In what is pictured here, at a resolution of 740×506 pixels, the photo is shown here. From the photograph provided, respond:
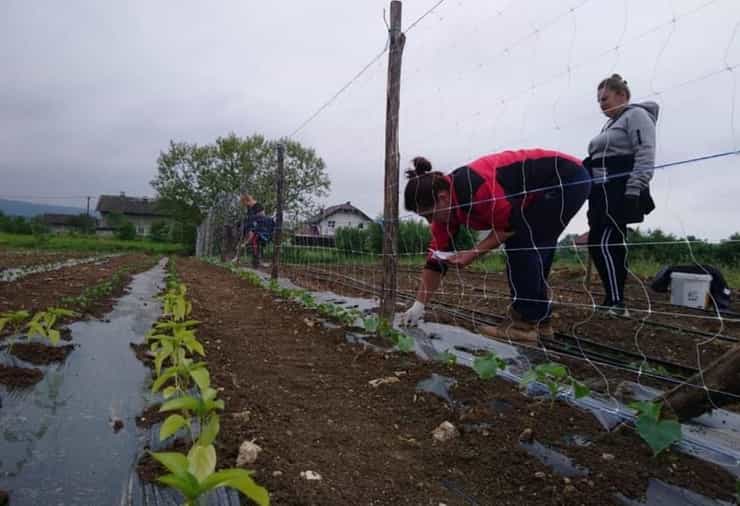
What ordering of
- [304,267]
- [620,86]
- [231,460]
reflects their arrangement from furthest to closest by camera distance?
1. [304,267]
2. [620,86]
3. [231,460]

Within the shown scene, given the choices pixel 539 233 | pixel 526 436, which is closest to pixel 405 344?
pixel 539 233

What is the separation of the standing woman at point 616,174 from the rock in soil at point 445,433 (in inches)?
61.4

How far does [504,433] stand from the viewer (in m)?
1.68

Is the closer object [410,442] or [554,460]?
[554,460]

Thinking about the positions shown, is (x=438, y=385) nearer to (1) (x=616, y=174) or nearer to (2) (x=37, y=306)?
(1) (x=616, y=174)

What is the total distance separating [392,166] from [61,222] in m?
64.4

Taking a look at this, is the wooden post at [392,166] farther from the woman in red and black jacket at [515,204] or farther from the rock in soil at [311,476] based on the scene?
the rock in soil at [311,476]

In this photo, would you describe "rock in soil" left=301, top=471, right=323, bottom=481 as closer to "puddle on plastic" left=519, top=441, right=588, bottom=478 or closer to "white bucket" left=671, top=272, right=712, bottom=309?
"puddle on plastic" left=519, top=441, right=588, bottom=478

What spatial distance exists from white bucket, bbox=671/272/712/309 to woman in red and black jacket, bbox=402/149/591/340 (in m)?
1.63

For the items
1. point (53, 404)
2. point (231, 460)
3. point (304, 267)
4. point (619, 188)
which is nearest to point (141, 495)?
point (231, 460)

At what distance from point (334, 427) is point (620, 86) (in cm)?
257

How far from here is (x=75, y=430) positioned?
1.65 m

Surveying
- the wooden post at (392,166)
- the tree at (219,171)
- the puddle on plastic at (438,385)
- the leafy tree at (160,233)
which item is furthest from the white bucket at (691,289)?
the leafy tree at (160,233)

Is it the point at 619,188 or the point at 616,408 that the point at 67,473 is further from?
the point at 619,188
